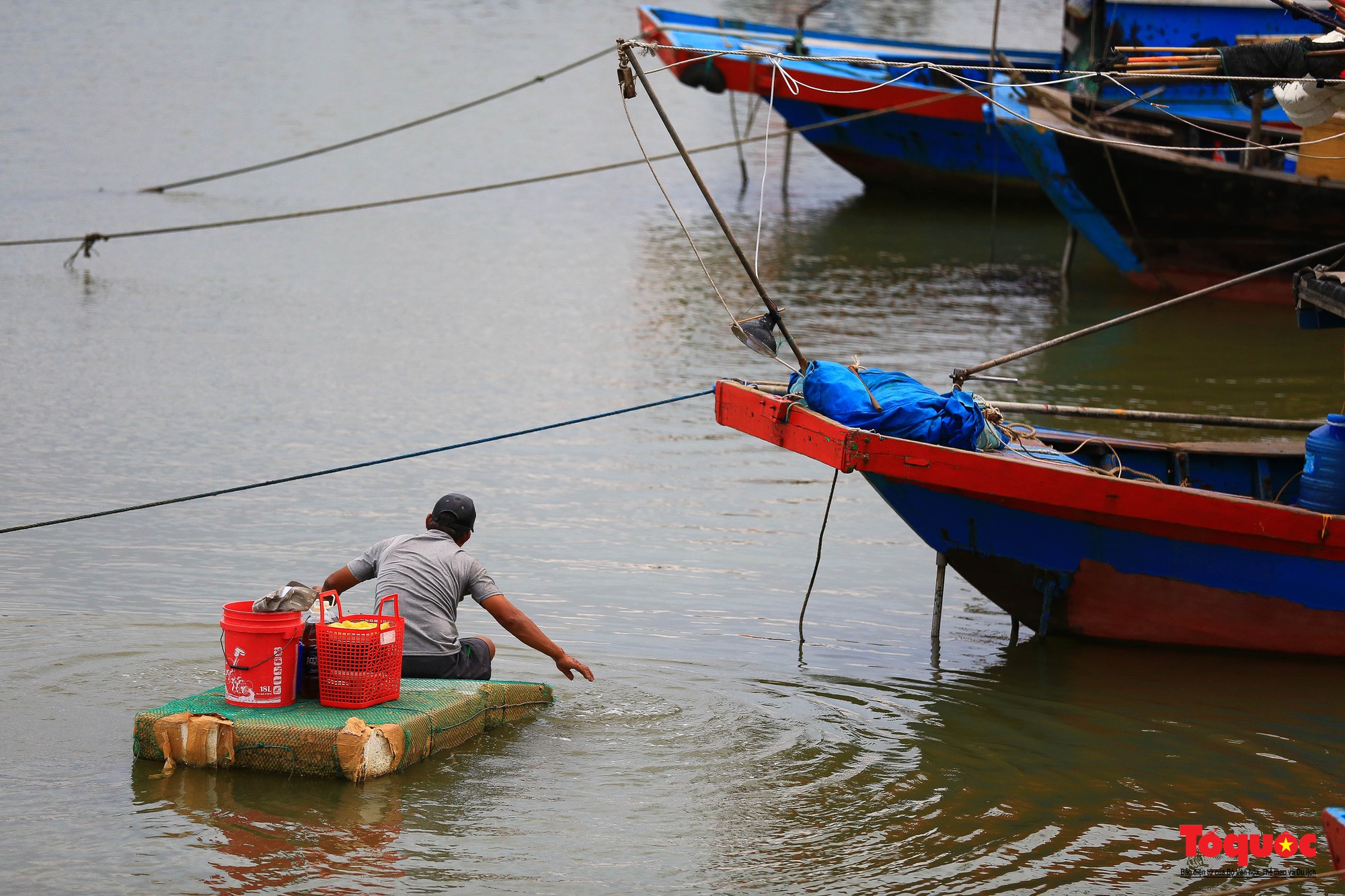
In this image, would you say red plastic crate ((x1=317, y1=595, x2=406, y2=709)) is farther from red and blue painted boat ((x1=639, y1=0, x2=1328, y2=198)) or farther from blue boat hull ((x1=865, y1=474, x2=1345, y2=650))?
red and blue painted boat ((x1=639, y1=0, x2=1328, y2=198))

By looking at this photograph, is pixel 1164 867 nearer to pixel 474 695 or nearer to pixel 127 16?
pixel 474 695

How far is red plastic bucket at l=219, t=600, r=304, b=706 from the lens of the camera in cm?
509

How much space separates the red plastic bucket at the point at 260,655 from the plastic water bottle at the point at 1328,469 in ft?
14.2

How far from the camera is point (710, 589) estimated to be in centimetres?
774

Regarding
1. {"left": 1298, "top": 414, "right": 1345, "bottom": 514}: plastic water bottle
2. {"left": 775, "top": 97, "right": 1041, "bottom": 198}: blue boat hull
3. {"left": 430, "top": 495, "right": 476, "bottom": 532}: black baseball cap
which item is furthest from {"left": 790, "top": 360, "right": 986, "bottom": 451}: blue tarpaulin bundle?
{"left": 775, "top": 97, "right": 1041, "bottom": 198}: blue boat hull

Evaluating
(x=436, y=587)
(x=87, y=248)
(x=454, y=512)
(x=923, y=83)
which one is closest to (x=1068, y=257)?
(x=923, y=83)

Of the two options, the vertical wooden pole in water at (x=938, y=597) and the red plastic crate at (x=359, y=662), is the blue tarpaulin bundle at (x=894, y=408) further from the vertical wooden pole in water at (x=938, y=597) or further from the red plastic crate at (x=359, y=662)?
the red plastic crate at (x=359, y=662)

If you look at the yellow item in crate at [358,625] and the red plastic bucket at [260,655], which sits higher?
the yellow item in crate at [358,625]

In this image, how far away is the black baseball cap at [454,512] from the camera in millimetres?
5676

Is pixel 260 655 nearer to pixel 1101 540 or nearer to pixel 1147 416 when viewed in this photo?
pixel 1101 540

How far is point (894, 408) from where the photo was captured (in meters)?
6.40

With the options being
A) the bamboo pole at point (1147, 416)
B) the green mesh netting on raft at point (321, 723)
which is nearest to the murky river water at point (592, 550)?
the green mesh netting on raft at point (321, 723)

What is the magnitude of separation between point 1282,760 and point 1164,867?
126cm

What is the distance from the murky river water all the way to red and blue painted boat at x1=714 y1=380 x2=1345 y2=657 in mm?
216
